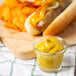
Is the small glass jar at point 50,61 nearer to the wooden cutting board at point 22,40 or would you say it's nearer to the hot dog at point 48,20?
the wooden cutting board at point 22,40

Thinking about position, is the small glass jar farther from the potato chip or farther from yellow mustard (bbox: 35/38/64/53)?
the potato chip

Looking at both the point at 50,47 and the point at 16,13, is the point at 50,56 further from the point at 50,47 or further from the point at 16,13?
the point at 16,13

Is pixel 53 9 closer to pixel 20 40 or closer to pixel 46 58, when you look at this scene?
pixel 20 40

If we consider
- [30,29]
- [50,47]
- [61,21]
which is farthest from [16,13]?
[50,47]

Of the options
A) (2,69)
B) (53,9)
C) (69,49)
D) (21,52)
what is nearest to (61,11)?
(53,9)

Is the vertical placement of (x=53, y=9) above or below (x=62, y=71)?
above

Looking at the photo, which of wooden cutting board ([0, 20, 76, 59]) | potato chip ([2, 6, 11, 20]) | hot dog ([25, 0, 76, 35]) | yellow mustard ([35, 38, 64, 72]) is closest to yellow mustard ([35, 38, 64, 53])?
yellow mustard ([35, 38, 64, 72])
